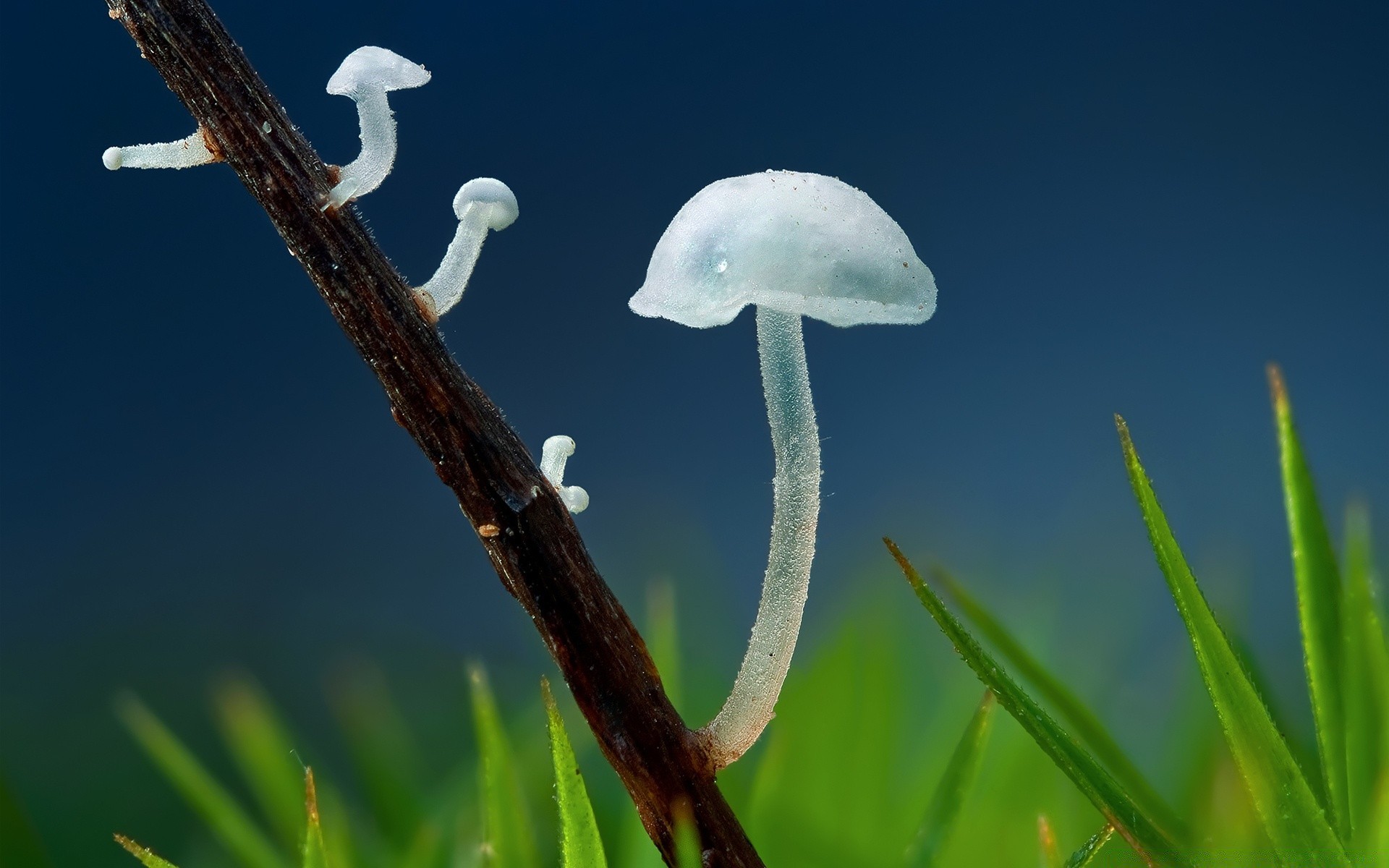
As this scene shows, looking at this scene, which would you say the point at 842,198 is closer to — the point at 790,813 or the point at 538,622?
the point at 538,622

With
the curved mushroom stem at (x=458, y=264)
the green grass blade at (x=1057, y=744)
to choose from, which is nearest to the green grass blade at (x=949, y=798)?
the green grass blade at (x=1057, y=744)

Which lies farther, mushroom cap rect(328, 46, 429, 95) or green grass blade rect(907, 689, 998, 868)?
green grass blade rect(907, 689, 998, 868)

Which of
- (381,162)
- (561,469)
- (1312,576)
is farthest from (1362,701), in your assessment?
(381,162)

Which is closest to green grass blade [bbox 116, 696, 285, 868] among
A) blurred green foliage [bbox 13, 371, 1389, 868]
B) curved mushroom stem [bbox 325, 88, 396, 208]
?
blurred green foliage [bbox 13, 371, 1389, 868]

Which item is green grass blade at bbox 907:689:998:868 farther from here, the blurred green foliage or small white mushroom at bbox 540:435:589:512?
small white mushroom at bbox 540:435:589:512

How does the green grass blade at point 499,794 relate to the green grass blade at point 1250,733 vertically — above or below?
above

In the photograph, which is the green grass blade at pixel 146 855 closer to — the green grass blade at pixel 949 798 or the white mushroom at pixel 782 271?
the white mushroom at pixel 782 271

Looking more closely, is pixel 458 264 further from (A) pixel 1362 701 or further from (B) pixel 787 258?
(A) pixel 1362 701
